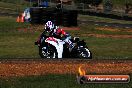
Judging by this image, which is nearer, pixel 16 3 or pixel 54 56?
pixel 54 56

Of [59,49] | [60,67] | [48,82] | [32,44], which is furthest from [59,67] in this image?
[32,44]

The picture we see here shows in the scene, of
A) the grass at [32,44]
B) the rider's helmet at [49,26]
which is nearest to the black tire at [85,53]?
the rider's helmet at [49,26]

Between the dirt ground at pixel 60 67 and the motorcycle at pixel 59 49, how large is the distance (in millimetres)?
1236

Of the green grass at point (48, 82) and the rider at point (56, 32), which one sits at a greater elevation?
the rider at point (56, 32)

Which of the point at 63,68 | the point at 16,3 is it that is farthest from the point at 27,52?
the point at 16,3

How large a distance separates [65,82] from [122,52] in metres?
12.4

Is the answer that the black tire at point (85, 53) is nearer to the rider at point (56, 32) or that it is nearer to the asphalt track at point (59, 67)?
the rider at point (56, 32)

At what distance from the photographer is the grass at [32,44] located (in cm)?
2300

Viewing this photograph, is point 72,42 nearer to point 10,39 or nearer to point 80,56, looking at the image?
point 80,56

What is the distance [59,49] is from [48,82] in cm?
653

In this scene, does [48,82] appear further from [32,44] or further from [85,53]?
[32,44]

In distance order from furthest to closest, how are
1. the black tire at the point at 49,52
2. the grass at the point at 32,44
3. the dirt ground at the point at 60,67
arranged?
the grass at the point at 32,44, the black tire at the point at 49,52, the dirt ground at the point at 60,67

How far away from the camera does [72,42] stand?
19.2m

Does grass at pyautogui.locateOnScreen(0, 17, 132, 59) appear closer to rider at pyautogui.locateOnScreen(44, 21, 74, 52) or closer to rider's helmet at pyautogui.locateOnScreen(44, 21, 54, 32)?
rider at pyautogui.locateOnScreen(44, 21, 74, 52)
